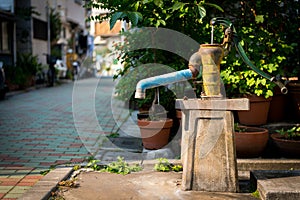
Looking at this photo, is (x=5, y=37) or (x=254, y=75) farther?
(x=5, y=37)

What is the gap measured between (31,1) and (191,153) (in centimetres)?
1829

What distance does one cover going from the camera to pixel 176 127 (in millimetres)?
6645

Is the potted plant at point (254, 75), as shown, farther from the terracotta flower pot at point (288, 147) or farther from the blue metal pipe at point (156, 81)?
the blue metal pipe at point (156, 81)

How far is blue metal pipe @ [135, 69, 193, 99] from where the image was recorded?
3.85m

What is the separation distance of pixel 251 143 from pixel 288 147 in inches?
18.4

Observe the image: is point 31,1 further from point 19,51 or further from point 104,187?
point 104,187

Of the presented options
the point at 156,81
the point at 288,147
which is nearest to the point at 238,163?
the point at 288,147

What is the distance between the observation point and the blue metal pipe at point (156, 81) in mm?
3854

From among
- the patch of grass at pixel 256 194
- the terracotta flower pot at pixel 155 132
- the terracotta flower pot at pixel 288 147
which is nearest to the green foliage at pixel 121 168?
the terracotta flower pot at pixel 155 132

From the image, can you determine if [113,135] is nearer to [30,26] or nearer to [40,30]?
[30,26]

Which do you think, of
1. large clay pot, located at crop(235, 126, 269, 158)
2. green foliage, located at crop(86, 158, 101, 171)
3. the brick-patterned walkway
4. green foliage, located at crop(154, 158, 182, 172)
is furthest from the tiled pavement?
large clay pot, located at crop(235, 126, 269, 158)

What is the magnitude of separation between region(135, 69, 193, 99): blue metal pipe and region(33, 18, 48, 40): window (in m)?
18.2

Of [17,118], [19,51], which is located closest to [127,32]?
[17,118]

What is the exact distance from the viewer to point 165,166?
4965mm
